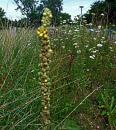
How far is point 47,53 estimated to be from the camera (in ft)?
6.57

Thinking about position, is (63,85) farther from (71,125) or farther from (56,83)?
(56,83)

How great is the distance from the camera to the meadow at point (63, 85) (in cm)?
339

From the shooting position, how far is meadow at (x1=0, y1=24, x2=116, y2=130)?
339 cm

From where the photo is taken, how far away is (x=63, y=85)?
3365 mm

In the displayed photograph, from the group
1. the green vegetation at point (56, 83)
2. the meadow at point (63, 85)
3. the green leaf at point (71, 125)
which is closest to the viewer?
the green vegetation at point (56, 83)

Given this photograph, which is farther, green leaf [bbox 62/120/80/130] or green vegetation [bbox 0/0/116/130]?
green leaf [bbox 62/120/80/130]

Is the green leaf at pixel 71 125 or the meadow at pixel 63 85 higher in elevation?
the meadow at pixel 63 85

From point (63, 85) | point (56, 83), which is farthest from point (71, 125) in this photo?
point (63, 85)

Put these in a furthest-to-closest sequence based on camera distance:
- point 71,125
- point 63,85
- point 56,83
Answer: point 56,83, point 71,125, point 63,85

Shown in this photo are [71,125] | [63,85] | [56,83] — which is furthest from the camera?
[56,83]

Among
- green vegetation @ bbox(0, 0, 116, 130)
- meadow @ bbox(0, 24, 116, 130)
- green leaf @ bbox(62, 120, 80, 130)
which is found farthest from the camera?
green leaf @ bbox(62, 120, 80, 130)

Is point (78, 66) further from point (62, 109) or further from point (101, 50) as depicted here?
point (62, 109)

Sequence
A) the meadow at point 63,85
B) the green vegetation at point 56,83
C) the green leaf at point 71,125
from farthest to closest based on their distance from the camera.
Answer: the green leaf at point 71,125 < the meadow at point 63,85 < the green vegetation at point 56,83

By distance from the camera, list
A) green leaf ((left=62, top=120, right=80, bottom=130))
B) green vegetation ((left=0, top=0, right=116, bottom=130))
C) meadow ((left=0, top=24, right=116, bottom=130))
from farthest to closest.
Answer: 1. green leaf ((left=62, top=120, right=80, bottom=130))
2. meadow ((left=0, top=24, right=116, bottom=130))
3. green vegetation ((left=0, top=0, right=116, bottom=130))
